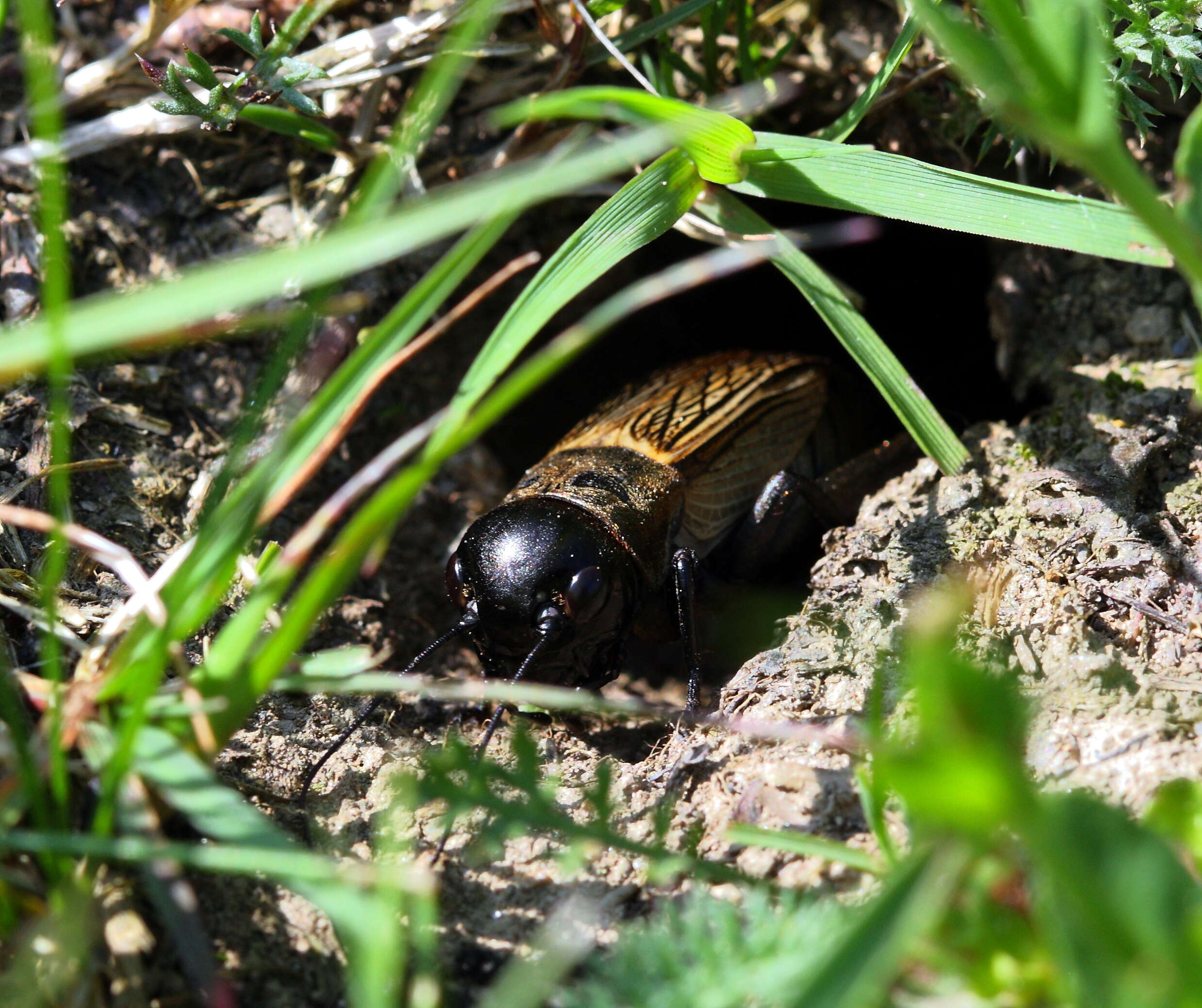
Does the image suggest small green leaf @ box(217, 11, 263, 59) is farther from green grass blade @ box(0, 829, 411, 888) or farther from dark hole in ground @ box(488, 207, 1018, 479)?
green grass blade @ box(0, 829, 411, 888)

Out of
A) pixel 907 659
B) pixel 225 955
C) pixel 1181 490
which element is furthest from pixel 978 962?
pixel 1181 490

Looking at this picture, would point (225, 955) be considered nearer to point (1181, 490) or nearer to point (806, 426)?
point (1181, 490)

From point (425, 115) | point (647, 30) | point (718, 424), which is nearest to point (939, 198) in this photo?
point (647, 30)

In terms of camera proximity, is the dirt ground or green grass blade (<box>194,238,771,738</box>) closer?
green grass blade (<box>194,238,771,738</box>)

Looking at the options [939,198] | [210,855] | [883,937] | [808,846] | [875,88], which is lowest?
[883,937]

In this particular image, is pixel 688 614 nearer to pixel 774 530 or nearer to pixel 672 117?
pixel 774 530

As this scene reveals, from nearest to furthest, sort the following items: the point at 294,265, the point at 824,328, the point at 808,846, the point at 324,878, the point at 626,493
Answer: the point at 324,878
the point at 294,265
the point at 808,846
the point at 626,493
the point at 824,328

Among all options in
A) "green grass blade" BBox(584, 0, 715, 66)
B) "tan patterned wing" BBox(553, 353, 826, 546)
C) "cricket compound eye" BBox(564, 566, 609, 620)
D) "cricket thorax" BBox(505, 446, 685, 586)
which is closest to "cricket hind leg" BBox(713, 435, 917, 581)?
"tan patterned wing" BBox(553, 353, 826, 546)
